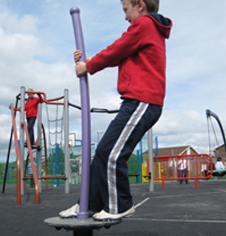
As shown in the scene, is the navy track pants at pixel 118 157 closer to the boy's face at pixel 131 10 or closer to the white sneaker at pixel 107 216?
the white sneaker at pixel 107 216

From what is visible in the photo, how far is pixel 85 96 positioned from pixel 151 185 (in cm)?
574

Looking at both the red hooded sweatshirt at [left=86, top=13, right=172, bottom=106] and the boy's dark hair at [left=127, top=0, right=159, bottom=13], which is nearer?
the red hooded sweatshirt at [left=86, top=13, right=172, bottom=106]

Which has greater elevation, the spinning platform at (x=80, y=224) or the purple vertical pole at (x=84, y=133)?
the purple vertical pole at (x=84, y=133)

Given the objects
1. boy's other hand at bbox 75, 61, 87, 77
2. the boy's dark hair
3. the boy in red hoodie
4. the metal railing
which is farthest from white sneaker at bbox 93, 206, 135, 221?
the metal railing

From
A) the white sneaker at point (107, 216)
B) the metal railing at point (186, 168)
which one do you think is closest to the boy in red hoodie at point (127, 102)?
the white sneaker at point (107, 216)

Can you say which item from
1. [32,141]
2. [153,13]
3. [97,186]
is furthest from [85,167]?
[32,141]

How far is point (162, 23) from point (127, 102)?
1.68ft

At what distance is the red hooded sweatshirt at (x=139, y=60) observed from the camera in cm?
156

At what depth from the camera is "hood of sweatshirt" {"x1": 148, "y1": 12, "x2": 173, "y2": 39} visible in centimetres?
164

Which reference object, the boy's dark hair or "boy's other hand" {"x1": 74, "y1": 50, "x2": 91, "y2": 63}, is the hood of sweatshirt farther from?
"boy's other hand" {"x1": 74, "y1": 50, "x2": 91, "y2": 63}

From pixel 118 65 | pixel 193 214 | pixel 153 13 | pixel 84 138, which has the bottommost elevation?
pixel 193 214

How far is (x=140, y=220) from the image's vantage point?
2.91 metres

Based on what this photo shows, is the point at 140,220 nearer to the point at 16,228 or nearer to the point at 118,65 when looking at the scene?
Answer: the point at 16,228

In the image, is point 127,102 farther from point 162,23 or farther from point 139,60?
point 162,23
